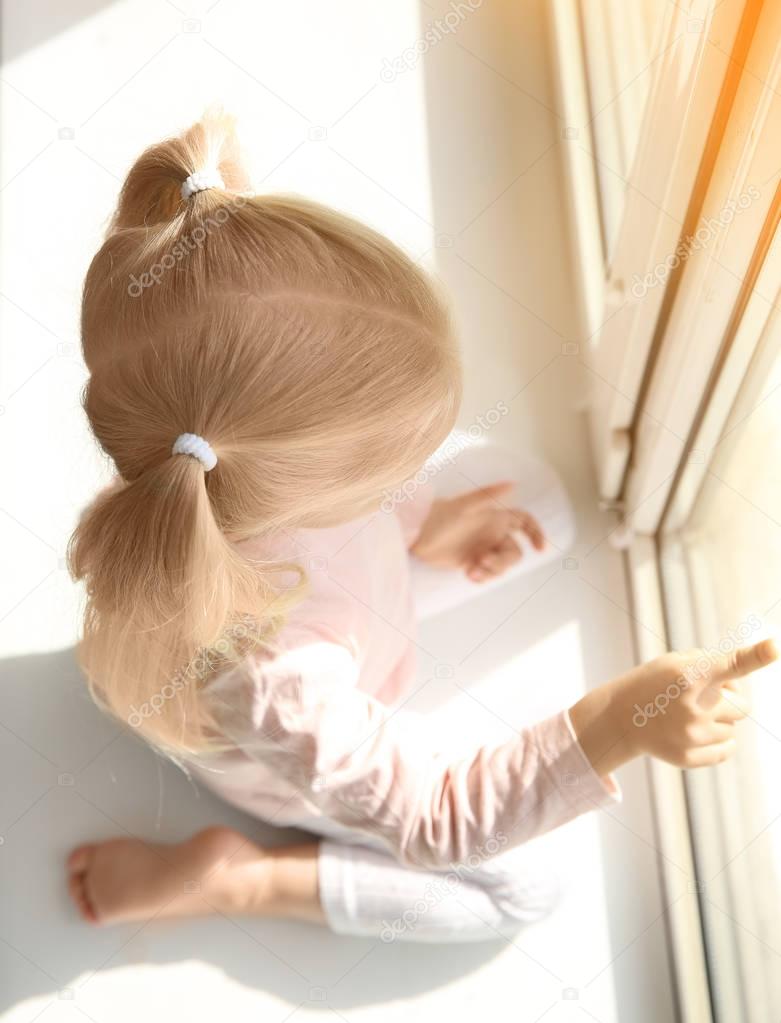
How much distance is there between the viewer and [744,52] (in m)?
0.70

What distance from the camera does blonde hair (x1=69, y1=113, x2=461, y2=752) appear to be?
69cm

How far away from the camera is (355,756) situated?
2.84 feet

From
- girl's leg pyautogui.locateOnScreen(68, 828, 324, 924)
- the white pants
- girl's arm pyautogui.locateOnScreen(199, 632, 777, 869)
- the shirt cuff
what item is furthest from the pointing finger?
girl's leg pyautogui.locateOnScreen(68, 828, 324, 924)

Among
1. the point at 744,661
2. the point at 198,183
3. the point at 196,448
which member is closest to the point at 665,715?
Answer: the point at 744,661

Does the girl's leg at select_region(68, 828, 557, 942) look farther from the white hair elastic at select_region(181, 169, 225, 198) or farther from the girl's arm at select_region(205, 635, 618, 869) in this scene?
the white hair elastic at select_region(181, 169, 225, 198)

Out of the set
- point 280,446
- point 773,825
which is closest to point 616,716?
point 773,825

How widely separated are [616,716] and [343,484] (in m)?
0.30

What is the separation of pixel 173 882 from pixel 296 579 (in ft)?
1.09

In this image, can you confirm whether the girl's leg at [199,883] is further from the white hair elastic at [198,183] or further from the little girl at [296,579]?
the white hair elastic at [198,183]

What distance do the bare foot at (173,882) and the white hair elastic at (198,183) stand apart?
59 cm

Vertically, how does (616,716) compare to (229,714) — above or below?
above

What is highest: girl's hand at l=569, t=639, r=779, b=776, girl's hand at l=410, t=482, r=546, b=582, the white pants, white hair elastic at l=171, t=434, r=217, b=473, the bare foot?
girl's hand at l=410, t=482, r=546, b=582

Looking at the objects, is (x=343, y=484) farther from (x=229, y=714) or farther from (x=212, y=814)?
(x=212, y=814)

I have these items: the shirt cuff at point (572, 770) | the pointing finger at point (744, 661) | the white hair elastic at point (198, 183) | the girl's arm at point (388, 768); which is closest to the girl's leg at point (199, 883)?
the girl's arm at point (388, 768)
